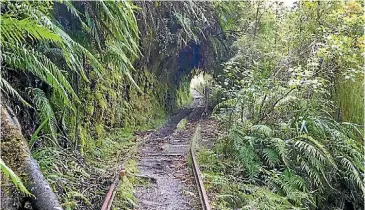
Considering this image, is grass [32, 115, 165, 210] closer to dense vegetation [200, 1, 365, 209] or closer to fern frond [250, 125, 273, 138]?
dense vegetation [200, 1, 365, 209]

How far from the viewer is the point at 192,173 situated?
7352 millimetres

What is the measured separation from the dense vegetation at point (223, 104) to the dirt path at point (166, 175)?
12.5 inches

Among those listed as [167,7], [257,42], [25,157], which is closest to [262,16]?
[257,42]

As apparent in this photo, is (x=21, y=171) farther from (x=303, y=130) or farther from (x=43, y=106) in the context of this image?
(x=303, y=130)

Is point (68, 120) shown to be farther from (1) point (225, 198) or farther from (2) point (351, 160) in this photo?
(2) point (351, 160)

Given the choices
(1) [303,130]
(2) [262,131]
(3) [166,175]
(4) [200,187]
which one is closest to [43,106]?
(4) [200,187]

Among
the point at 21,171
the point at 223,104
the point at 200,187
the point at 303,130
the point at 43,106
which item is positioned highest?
the point at 43,106

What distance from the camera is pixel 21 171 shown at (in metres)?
3.20

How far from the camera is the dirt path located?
5773 mm

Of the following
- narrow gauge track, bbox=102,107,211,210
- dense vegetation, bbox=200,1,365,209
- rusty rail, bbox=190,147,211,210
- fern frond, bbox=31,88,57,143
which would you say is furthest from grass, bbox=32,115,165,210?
dense vegetation, bbox=200,1,365,209

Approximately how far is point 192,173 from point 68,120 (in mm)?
2388

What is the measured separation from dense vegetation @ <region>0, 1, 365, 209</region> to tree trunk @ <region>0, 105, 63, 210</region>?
0.11ft

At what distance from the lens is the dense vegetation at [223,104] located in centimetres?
453

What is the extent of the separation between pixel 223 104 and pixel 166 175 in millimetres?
3086
